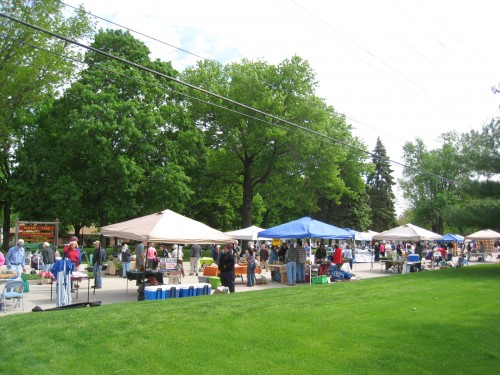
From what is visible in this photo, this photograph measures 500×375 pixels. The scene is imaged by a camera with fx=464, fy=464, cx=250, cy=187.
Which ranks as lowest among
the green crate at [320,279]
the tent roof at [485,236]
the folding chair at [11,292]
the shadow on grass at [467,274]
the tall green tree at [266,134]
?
the green crate at [320,279]

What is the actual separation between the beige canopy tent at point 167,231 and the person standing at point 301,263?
550 cm

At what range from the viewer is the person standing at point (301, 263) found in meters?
19.5

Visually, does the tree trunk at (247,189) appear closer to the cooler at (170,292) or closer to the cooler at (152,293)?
the cooler at (170,292)

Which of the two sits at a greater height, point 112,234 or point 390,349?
point 112,234

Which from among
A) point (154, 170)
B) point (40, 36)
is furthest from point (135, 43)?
point (40, 36)

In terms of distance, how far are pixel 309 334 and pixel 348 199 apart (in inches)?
2091

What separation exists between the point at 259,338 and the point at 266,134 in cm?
2616

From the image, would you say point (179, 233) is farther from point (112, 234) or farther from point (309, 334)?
point (309, 334)

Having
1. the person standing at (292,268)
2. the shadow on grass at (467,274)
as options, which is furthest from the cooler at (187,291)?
the shadow on grass at (467,274)

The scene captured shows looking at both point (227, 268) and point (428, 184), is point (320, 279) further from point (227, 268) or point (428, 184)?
point (428, 184)

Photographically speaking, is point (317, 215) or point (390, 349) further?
point (317, 215)

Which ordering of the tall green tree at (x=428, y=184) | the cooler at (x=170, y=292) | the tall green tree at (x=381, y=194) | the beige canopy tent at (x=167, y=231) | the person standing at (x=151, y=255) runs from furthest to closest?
the tall green tree at (x=381, y=194) → the tall green tree at (x=428, y=184) → the person standing at (x=151, y=255) → the beige canopy tent at (x=167, y=231) → the cooler at (x=170, y=292)

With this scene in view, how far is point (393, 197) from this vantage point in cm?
7000

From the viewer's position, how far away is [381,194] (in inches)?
2699
